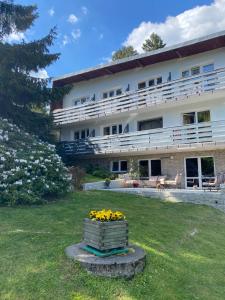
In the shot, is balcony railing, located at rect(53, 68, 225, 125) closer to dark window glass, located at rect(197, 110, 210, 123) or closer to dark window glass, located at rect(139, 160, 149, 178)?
dark window glass, located at rect(197, 110, 210, 123)

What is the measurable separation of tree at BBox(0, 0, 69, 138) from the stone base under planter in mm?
Result: 14790

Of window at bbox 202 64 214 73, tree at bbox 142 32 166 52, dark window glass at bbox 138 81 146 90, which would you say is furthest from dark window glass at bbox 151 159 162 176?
tree at bbox 142 32 166 52

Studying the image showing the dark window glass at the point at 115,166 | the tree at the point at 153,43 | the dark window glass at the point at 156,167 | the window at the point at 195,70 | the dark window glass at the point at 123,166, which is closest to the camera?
the window at the point at 195,70

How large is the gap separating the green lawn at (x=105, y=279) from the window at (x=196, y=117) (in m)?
9.36

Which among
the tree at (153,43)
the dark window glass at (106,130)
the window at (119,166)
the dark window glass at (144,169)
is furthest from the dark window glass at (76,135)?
Result: the tree at (153,43)

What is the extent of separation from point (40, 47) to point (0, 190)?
12.3 m

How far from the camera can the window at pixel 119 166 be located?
23703 mm

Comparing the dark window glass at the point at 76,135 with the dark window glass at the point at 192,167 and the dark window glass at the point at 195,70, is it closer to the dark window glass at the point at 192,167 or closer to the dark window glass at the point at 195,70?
the dark window glass at the point at 192,167

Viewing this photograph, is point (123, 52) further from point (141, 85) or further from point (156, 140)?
point (156, 140)

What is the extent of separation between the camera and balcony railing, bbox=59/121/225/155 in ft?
59.5

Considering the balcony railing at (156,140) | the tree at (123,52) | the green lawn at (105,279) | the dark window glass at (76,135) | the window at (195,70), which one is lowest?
the green lawn at (105,279)

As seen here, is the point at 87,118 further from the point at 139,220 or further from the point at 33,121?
the point at 139,220

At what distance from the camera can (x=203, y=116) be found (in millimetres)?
20109

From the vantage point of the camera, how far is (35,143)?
1577 cm
